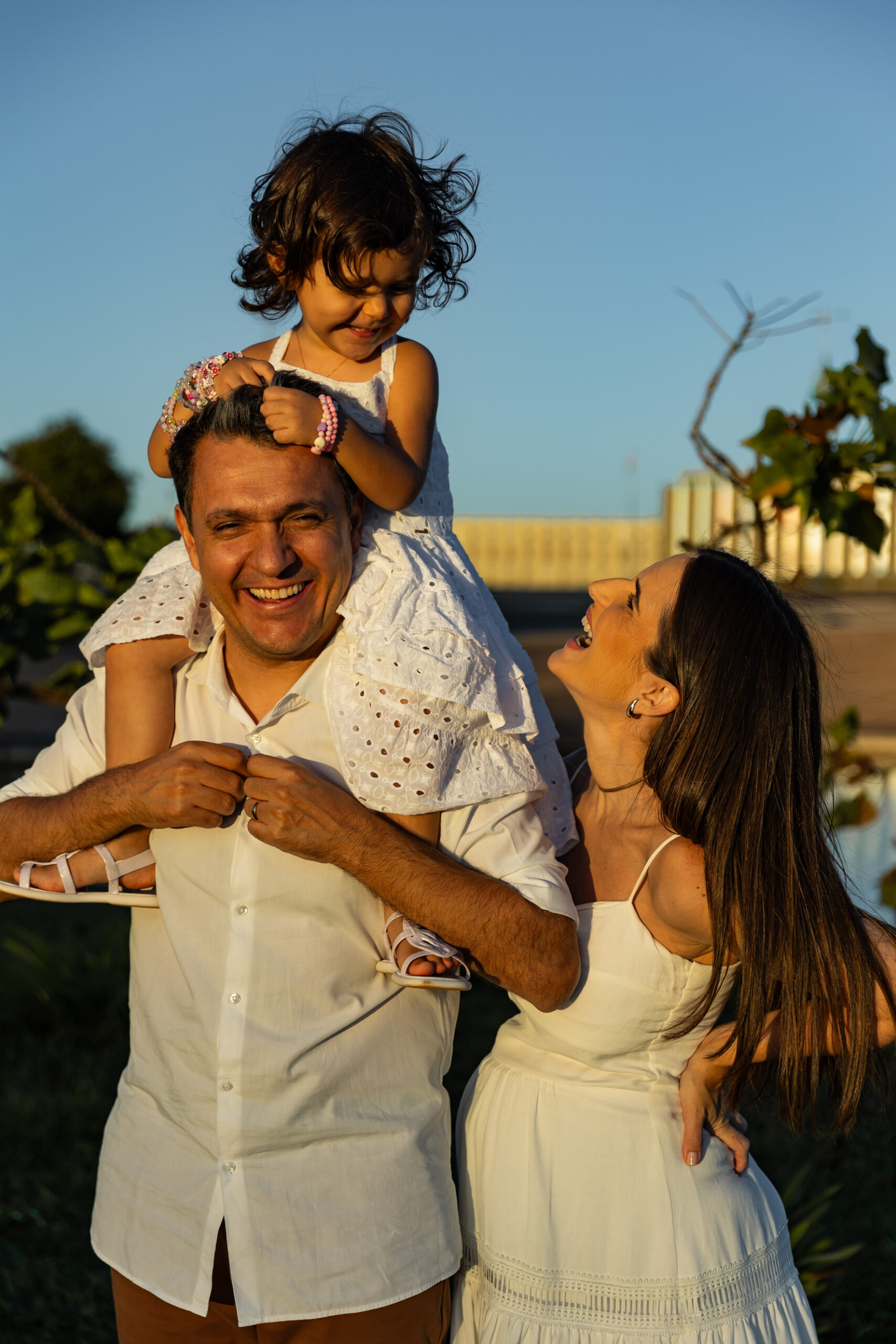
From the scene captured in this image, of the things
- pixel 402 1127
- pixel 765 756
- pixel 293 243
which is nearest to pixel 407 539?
pixel 293 243

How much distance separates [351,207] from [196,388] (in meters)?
0.50

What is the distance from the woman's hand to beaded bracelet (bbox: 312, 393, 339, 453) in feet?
4.44

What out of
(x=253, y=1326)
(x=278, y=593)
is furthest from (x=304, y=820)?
(x=253, y=1326)

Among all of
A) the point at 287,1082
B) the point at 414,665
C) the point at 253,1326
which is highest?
the point at 414,665

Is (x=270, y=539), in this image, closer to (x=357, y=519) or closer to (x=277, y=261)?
(x=357, y=519)

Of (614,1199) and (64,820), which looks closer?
(614,1199)

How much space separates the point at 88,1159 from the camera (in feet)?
14.1

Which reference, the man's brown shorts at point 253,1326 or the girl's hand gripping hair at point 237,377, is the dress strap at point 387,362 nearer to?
the girl's hand gripping hair at point 237,377

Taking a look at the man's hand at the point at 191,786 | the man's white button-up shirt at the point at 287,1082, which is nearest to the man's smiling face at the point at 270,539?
the man's white button-up shirt at the point at 287,1082

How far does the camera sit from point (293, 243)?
2.39m

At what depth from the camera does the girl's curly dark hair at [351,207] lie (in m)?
2.35

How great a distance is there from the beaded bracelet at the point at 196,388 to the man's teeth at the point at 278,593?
1.24ft

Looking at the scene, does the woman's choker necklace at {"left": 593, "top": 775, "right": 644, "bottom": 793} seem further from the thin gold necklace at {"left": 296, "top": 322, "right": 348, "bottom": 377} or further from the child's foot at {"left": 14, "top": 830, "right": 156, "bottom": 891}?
the thin gold necklace at {"left": 296, "top": 322, "right": 348, "bottom": 377}

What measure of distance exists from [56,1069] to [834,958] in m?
3.87
